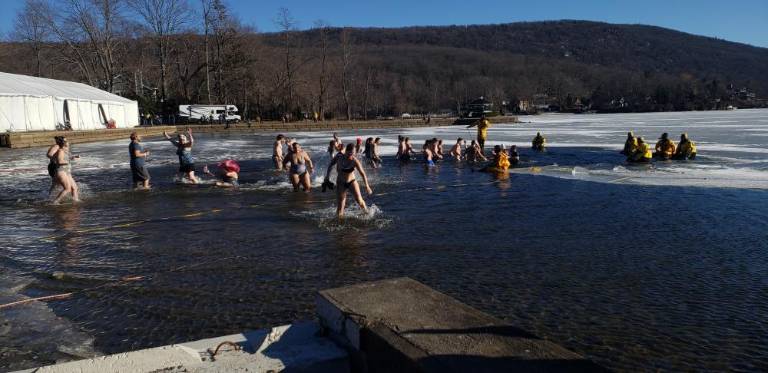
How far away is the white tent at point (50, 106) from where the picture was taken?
108 feet

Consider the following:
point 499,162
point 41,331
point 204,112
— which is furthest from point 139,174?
point 204,112

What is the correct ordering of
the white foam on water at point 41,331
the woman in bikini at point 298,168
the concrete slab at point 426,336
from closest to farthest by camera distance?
the concrete slab at point 426,336 < the white foam on water at point 41,331 < the woman in bikini at point 298,168

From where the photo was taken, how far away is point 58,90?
39.7 meters

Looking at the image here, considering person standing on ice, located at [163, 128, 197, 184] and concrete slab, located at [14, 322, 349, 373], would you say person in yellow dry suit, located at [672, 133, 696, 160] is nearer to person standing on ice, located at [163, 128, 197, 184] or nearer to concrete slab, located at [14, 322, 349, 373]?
person standing on ice, located at [163, 128, 197, 184]

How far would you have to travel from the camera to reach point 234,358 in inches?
158

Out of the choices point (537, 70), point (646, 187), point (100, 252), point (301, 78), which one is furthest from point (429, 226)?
point (537, 70)

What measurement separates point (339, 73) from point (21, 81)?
67.8 m

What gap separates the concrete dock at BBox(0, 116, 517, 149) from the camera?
29.9 m

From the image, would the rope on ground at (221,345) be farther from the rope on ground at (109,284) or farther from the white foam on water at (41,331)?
the rope on ground at (109,284)

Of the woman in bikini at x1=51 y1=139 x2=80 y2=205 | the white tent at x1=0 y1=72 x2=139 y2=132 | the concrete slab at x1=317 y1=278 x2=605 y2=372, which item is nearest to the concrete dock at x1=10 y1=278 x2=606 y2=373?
the concrete slab at x1=317 y1=278 x2=605 y2=372

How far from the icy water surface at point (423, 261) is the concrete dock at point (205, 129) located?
17.6m

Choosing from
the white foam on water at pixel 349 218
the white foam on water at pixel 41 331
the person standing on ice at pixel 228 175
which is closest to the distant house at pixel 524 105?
the person standing on ice at pixel 228 175

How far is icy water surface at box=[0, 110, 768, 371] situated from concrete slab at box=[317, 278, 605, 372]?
126cm

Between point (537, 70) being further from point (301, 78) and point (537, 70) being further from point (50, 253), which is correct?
point (50, 253)
